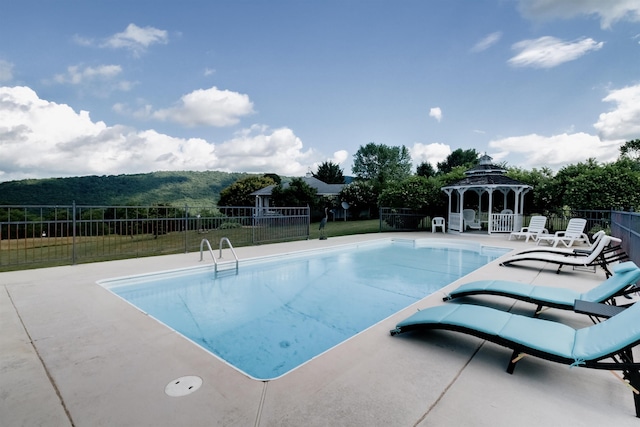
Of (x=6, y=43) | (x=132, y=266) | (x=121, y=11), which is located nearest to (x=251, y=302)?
(x=132, y=266)

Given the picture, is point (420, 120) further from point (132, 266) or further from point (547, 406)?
point (547, 406)

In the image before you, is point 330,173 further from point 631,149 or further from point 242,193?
point 631,149

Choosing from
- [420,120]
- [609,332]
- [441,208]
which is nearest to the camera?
[609,332]

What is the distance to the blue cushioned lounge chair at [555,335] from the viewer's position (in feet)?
8.38

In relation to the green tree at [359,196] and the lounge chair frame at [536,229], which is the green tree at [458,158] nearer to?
the green tree at [359,196]

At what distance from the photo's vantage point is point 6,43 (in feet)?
37.0

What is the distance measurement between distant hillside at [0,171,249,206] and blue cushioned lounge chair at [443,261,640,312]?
22.0 meters

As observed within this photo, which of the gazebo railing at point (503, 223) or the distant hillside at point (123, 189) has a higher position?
the distant hillside at point (123, 189)

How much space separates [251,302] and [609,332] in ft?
17.6

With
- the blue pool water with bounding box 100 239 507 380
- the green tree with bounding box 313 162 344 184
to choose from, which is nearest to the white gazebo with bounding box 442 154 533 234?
the blue pool water with bounding box 100 239 507 380

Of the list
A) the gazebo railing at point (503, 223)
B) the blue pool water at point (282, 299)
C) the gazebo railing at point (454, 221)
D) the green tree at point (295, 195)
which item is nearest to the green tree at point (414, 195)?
the gazebo railing at point (454, 221)

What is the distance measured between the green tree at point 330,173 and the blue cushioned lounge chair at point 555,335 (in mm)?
53491

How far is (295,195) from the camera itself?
27.2m

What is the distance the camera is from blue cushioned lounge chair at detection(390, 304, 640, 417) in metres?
2.55
